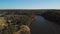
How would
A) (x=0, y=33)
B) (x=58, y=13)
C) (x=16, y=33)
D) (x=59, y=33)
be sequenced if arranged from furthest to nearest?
(x=58, y=13) → (x=59, y=33) → (x=16, y=33) → (x=0, y=33)

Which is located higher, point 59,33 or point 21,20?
point 21,20

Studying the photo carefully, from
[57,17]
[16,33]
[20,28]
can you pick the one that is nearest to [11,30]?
[16,33]

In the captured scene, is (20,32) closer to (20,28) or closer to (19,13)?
(20,28)

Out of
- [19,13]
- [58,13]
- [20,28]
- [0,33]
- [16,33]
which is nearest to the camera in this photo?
[0,33]

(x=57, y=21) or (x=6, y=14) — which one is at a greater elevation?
(x=6, y=14)

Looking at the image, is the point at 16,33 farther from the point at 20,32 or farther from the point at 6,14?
A: the point at 6,14

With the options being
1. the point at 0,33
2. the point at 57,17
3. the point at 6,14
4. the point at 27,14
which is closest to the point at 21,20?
the point at 6,14

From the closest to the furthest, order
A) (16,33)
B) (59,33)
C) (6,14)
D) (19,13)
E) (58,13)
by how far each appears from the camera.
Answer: (16,33)
(59,33)
(6,14)
(19,13)
(58,13)

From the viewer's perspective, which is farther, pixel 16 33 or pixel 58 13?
pixel 58 13

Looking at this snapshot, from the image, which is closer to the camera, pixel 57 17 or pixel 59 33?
pixel 59 33
